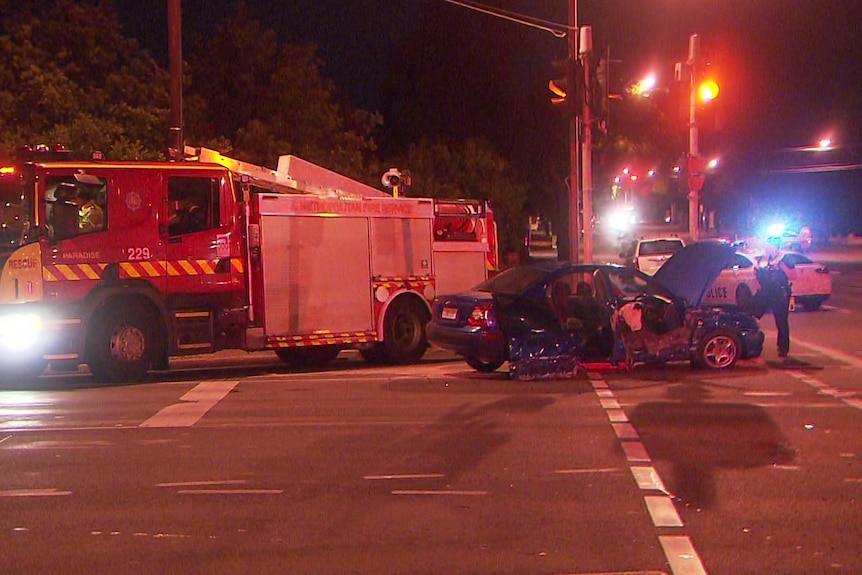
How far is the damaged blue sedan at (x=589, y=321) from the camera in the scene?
1358cm

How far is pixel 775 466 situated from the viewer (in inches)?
337

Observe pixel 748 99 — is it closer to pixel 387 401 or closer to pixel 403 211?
pixel 403 211

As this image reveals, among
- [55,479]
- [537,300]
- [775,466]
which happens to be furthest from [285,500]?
[537,300]

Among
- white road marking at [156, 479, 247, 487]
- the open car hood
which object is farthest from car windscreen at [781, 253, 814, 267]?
white road marking at [156, 479, 247, 487]

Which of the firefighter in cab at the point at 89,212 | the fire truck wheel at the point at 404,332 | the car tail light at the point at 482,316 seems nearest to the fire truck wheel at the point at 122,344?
the firefighter in cab at the point at 89,212

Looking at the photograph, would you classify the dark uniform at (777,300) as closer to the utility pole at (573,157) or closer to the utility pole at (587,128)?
the utility pole at (587,128)

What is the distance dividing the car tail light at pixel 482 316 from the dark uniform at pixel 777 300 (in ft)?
14.7

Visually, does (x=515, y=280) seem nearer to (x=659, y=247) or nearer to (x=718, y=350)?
(x=718, y=350)

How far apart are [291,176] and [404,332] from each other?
9.20 feet

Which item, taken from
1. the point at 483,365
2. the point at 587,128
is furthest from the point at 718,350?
the point at 587,128

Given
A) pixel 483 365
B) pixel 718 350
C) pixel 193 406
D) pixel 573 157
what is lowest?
pixel 193 406

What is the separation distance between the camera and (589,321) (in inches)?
551

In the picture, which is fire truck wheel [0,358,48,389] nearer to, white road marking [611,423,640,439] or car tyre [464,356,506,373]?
car tyre [464,356,506,373]

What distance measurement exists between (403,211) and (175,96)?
14.4 ft
